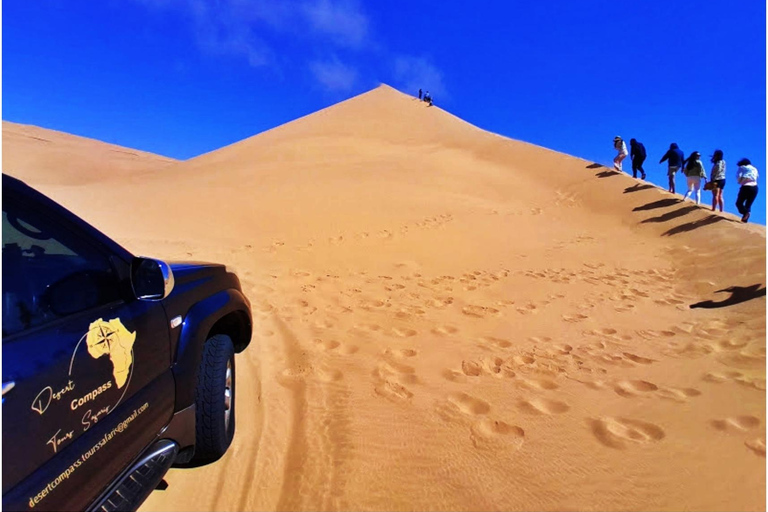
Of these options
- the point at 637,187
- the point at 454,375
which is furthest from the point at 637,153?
the point at 454,375

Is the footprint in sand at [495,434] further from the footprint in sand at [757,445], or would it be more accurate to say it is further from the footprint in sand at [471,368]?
the footprint in sand at [757,445]

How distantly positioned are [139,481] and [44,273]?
92 cm

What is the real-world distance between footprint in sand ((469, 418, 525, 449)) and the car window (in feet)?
7.27

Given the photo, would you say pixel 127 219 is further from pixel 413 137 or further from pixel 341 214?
pixel 413 137

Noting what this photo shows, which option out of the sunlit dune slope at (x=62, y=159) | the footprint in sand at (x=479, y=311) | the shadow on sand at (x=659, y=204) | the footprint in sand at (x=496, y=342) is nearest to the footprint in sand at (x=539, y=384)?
the footprint in sand at (x=496, y=342)

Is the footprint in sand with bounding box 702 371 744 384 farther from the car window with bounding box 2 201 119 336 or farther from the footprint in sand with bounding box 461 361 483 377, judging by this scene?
the car window with bounding box 2 201 119 336

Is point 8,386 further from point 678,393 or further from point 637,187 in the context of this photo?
point 637,187

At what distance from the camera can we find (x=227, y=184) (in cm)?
1830

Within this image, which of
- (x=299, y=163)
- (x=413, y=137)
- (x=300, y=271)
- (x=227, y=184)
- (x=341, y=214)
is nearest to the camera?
(x=300, y=271)

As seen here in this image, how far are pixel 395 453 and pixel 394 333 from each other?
7.14 ft

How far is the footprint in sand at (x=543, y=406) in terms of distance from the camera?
321 centimetres

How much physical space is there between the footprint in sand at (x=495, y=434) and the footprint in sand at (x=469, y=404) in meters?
0.12

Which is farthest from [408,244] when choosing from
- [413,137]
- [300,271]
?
[413,137]

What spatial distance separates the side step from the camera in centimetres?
169
